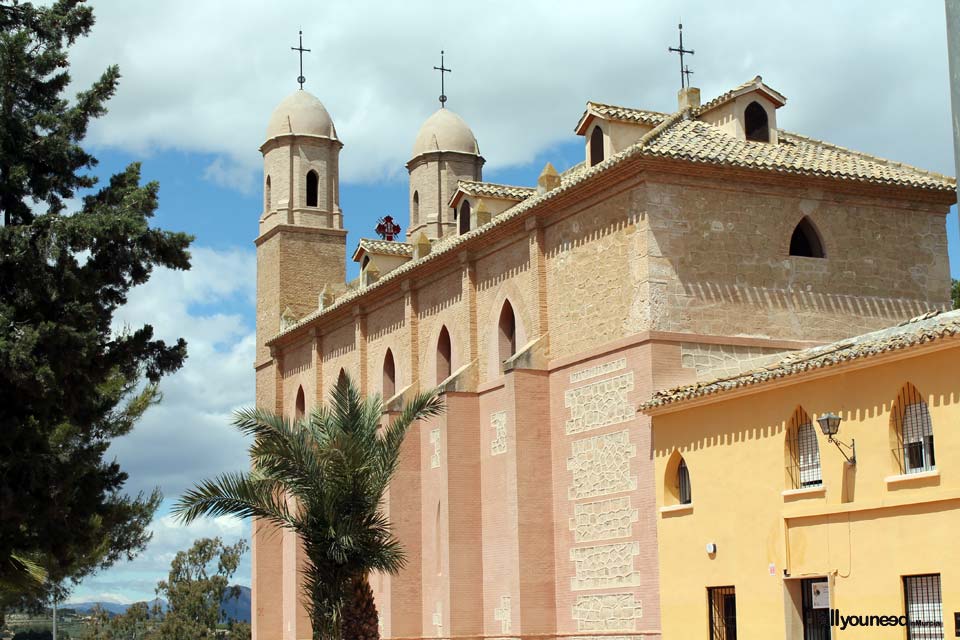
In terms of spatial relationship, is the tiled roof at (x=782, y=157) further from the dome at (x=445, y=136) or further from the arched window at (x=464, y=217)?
the dome at (x=445, y=136)

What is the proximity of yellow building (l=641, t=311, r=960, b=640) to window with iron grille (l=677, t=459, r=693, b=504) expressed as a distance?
0.08ft

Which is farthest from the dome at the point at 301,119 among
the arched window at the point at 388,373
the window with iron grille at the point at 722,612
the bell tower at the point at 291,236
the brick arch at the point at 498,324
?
the window with iron grille at the point at 722,612

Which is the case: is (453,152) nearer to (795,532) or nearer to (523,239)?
(523,239)

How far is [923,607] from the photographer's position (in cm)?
1680

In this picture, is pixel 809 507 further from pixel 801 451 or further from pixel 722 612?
pixel 722 612

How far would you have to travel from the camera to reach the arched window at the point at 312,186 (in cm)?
4103

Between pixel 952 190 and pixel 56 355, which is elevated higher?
pixel 952 190

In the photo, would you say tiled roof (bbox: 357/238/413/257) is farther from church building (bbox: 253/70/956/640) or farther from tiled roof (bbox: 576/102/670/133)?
tiled roof (bbox: 576/102/670/133)

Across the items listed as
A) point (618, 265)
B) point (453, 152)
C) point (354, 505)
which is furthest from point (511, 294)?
point (453, 152)

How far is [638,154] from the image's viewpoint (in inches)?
882

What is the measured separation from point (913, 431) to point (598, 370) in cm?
721

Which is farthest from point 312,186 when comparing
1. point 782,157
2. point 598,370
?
point 782,157

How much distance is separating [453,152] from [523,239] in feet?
53.1

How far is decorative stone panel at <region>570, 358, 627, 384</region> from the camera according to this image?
75.6 ft
